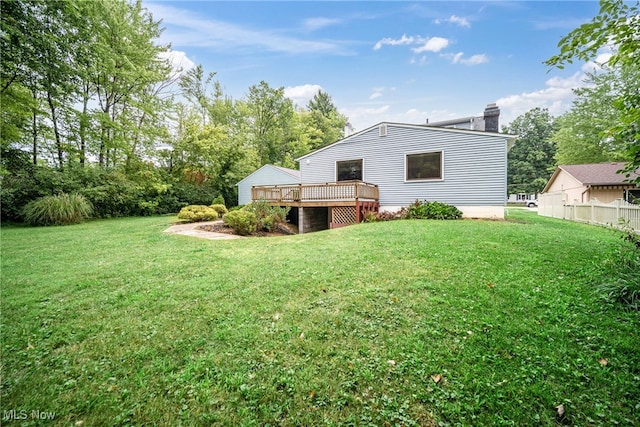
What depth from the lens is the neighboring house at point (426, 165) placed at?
10.9 m

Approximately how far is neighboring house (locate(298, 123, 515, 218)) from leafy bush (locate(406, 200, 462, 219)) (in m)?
0.65

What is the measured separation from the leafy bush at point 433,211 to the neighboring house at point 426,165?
650 mm

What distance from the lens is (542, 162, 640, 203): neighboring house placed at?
15667 millimetres

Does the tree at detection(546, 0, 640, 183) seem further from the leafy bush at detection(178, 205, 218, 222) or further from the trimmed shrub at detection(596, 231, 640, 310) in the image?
the leafy bush at detection(178, 205, 218, 222)

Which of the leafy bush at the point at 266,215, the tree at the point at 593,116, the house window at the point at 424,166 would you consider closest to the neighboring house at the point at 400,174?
the house window at the point at 424,166

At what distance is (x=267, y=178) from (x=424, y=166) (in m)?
11.3

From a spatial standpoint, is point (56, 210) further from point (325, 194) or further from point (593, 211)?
point (593, 211)

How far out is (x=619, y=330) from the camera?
2.62 m

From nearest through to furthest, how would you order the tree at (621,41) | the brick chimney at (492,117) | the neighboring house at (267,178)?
the tree at (621,41), the brick chimney at (492,117), the neighboring house at (267,178)

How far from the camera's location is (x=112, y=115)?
55.8 ft

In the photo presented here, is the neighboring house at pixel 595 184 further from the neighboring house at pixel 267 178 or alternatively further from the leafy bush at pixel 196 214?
the leafy bush at pixel 196 214

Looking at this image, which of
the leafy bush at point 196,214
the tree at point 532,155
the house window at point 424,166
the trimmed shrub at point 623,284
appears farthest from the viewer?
the tree at point 532,155

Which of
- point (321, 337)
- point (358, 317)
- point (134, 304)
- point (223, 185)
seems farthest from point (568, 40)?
point (223, 185)

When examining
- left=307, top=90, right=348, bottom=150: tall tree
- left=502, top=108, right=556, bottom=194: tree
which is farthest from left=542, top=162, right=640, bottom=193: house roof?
left=502, top=108, right=556, bottom=194: tree
